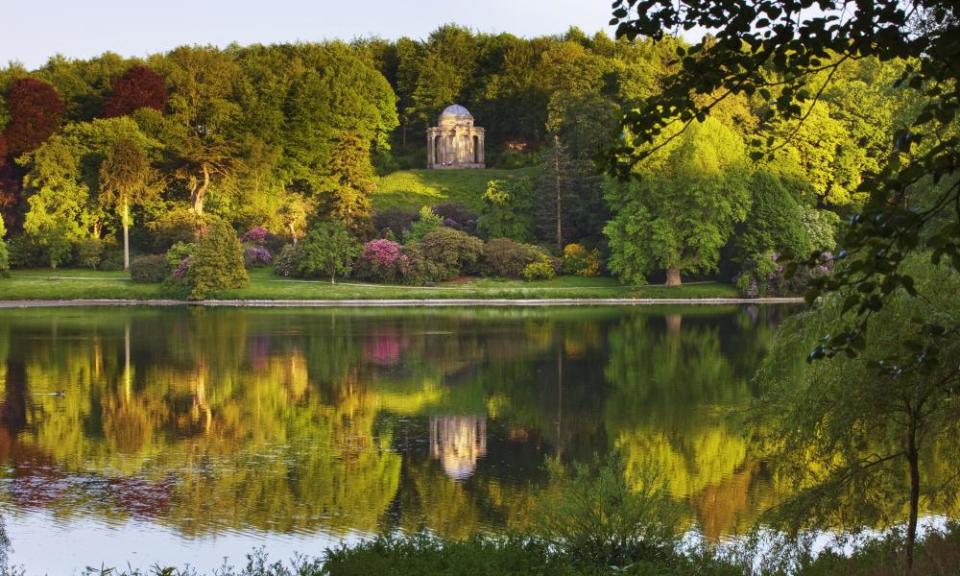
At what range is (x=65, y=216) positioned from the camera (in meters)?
54.4

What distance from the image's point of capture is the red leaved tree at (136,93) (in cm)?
5997

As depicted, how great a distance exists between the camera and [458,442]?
18109mm

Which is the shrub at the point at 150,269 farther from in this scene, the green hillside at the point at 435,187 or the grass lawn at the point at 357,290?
the green hillside at the point at 435,187

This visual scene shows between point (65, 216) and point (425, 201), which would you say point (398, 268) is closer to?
point (425, 201)

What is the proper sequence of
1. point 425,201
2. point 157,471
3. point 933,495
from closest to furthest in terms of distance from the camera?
point 933,495 < point 157,471 < point 425,201

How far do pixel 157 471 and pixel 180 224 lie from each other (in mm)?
40340

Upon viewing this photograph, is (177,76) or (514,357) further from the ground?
(177,76)

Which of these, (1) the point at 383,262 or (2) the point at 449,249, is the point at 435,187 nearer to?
(2) the point at 449,249

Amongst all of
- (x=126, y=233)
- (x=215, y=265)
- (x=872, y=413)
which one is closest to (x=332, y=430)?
(x=872, y=413)

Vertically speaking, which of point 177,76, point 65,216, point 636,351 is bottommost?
point 636,351

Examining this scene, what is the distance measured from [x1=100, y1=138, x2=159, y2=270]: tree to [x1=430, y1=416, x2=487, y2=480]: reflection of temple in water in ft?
123

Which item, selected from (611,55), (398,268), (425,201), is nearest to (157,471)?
(398,268)

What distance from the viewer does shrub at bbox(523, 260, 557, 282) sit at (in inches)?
1983

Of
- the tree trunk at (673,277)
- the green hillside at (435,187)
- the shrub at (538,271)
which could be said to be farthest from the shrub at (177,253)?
the tree trunk at (673,277)
